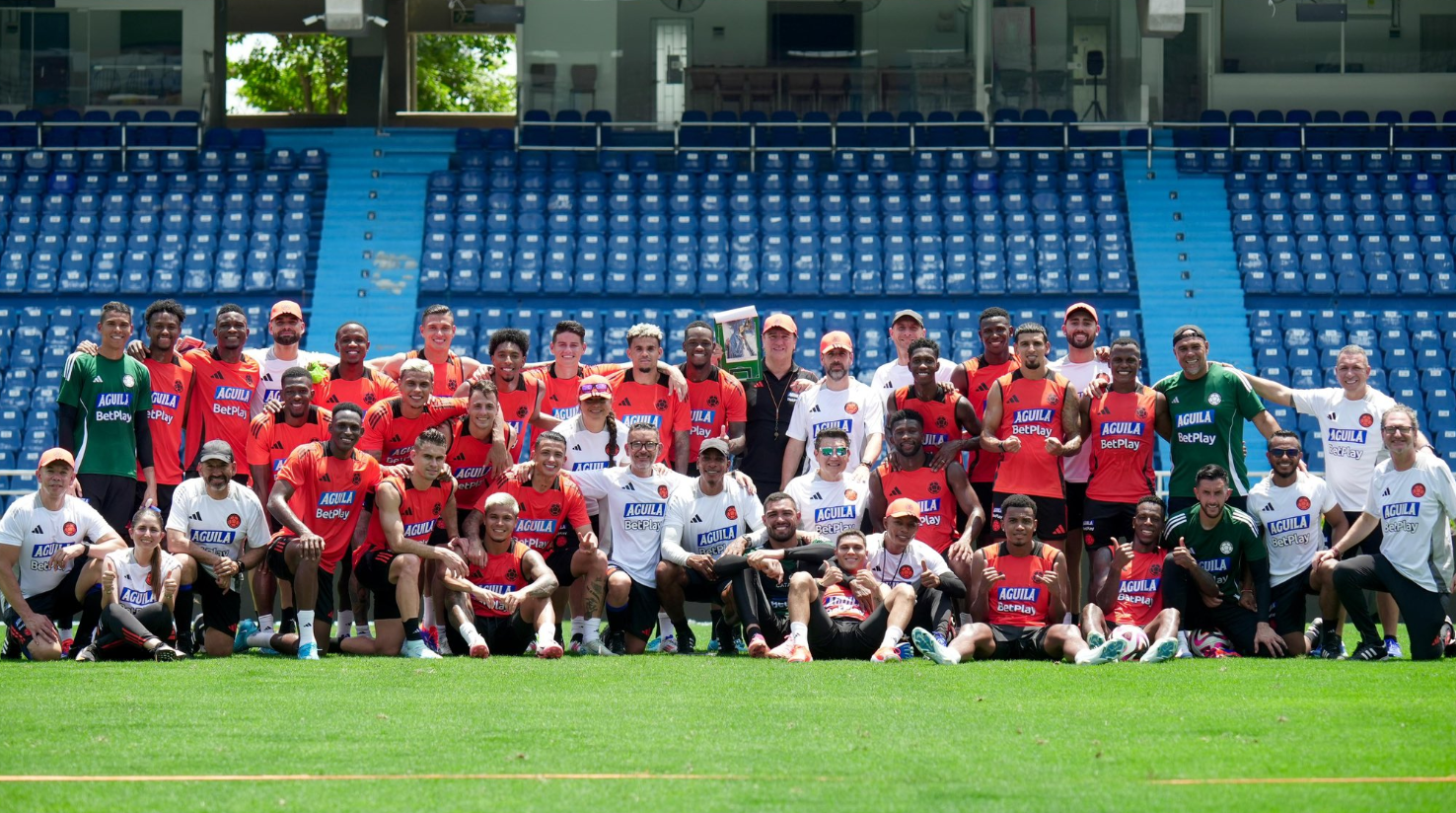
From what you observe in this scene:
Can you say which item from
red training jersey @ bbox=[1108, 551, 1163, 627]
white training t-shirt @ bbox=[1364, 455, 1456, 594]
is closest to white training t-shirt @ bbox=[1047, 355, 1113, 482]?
red training jersey @ bbox=[1108, 551, 1163, 627]

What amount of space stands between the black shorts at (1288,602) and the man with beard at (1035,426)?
1.49m

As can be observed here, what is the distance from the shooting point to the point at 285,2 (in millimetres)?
26547

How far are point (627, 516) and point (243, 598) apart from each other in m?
4.61

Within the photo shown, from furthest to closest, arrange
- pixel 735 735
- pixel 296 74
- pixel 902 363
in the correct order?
pixel 296 74
pixel 902 363
pixel 735 735

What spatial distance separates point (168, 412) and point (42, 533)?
1.50m

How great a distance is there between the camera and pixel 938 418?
11102mm

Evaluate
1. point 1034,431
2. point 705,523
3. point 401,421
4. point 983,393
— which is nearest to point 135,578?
point 401,421

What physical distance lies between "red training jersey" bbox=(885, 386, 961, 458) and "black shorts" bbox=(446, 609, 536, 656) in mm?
3036

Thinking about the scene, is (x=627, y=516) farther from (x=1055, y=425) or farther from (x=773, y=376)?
(x=1055, y=425)

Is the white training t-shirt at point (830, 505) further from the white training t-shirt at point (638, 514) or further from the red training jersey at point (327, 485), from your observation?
the red training jersey at point (327, 485)

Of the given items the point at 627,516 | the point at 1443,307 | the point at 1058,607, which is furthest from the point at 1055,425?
the point at 1443,307

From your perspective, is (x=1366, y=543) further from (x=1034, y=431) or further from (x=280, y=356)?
(x=280, y=356)

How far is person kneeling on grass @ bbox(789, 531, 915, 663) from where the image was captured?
32.5 ft

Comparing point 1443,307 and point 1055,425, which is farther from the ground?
point 1443,307
